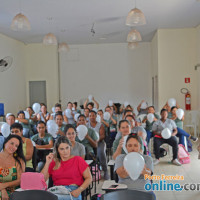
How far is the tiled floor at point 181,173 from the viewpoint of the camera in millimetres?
3826

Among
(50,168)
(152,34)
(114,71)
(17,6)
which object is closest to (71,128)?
(50,168)

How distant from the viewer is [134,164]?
8.19ft

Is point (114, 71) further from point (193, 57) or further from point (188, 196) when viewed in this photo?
point (188, 196)

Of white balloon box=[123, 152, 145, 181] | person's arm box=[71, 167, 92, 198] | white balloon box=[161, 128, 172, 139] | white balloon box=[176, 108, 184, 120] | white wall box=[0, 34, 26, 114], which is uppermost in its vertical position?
white wall box=[0, 34, 26, 114]

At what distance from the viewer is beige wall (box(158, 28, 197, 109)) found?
29.6 ft

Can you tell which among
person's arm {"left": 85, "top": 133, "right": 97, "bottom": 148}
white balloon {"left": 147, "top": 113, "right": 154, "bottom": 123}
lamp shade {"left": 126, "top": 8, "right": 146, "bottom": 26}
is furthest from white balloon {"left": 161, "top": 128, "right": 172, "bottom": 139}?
lamp shade {"left": 126, "top": 8, "right": 146, "bottom": 26}

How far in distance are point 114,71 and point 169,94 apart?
2.83 m

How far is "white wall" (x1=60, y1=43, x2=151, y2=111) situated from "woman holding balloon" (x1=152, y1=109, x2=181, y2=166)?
17.2 ft

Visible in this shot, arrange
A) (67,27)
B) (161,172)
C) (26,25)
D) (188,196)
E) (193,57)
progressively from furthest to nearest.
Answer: (193,57), (67,27), (161,172), (26,25), (188,196)

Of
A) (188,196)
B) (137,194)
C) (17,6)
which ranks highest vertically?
(17,6)

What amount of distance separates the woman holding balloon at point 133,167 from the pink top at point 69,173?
368mm

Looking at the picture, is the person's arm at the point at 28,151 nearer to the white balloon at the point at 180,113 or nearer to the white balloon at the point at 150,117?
the white balloon at the point at 150,117

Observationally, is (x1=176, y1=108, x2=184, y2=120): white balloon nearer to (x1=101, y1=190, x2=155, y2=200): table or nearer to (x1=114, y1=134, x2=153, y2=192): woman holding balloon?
(x1=114, y1=134, x2=153, y2=192): woman holding balloon

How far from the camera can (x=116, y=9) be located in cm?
664
